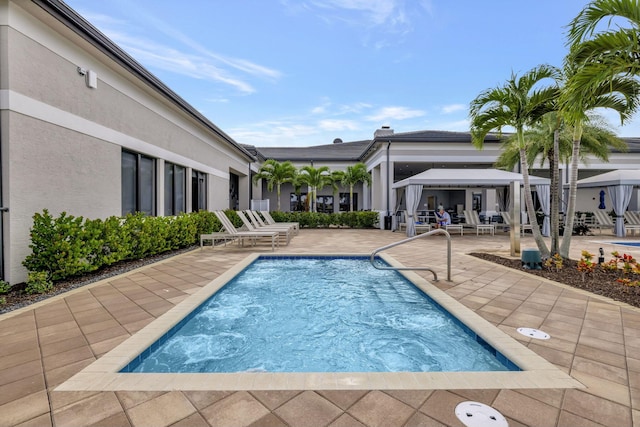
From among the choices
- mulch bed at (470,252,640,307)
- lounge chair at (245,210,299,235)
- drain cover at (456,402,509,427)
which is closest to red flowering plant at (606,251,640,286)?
mulch bed at (470,252,640,307)

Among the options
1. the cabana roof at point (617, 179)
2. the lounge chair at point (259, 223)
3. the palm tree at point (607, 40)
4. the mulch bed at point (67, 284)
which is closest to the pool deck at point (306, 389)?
the mulch bed at point (67, 284)

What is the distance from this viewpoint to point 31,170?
4.90 metres

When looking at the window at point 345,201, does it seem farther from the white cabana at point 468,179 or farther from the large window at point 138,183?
the large window at point 138,183

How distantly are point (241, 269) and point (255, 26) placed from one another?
10489 millimetres

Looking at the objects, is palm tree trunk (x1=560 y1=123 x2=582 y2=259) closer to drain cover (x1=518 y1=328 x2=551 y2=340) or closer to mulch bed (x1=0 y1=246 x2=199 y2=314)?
drain cover (x1=518 y1=328 x2=551 y2=340)

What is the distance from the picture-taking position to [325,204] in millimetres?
23859

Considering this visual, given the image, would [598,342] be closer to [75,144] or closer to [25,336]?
[25,336]

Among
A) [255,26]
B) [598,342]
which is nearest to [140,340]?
[598,342]

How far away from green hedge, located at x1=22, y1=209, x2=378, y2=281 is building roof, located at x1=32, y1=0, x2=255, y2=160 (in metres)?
3.19

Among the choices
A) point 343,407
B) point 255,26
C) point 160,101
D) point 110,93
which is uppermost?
point 255,26

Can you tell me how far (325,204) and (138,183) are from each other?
16521 millimetres

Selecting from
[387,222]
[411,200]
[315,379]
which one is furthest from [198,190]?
[315,379]

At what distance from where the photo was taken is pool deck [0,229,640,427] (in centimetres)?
186

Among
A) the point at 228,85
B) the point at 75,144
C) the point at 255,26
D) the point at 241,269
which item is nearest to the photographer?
the point at 75,144
